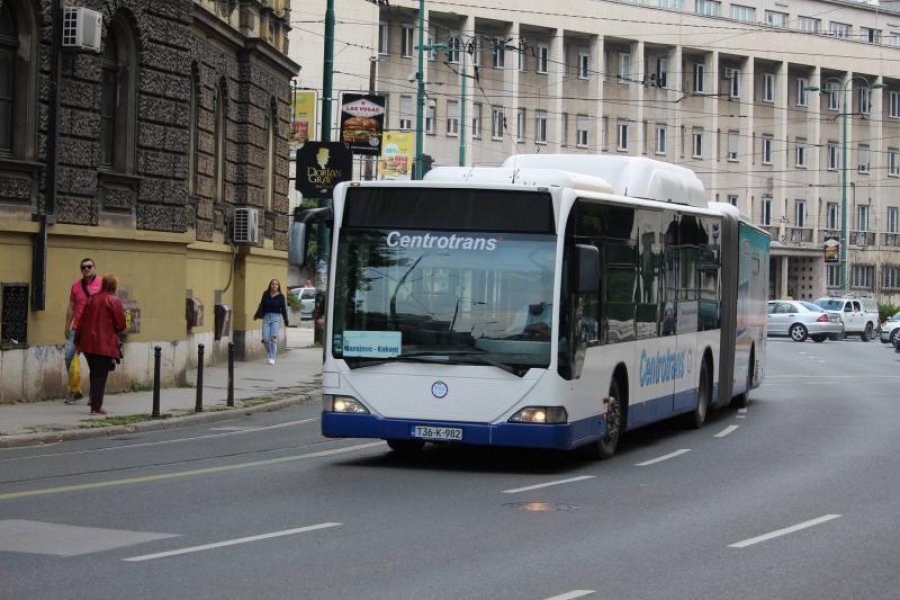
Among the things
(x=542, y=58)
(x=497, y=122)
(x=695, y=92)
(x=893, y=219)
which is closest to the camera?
(x=497, y=122)

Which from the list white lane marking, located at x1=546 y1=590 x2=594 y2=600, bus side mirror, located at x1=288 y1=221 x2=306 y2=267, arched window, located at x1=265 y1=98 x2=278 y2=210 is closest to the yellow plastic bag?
bus side mirror, located at x1=288 y1=221 x2=306 y2=267

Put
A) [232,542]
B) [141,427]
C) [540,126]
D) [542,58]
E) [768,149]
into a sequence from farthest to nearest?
[768,149]
[540,126]
[542,58]
[141,427]
[232,542]

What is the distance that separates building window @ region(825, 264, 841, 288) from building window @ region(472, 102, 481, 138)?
2264cm

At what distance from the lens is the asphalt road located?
374 inches

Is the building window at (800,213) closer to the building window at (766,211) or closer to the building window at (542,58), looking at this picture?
the building window at (766,211)

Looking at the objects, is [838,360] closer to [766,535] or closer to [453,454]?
[453,454]

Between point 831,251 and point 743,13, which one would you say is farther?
point 743,13

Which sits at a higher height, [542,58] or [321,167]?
[542,58]

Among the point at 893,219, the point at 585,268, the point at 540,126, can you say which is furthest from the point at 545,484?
the point at 893,219

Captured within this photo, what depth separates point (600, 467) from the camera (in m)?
16.4

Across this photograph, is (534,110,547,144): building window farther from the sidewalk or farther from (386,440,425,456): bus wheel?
(386,440,425,456): bus wheel

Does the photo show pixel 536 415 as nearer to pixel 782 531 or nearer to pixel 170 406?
pixel 782 531

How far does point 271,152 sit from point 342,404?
22023mm

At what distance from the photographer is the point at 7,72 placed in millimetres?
22766
